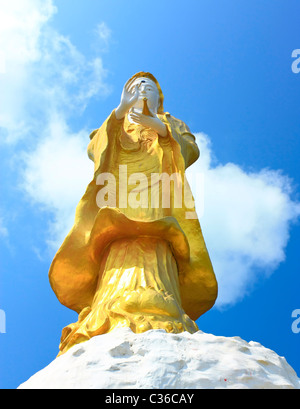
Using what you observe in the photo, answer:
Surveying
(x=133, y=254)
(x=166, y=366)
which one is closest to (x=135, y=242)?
(x=133, y=254)

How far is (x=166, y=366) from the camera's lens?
2.75 metres

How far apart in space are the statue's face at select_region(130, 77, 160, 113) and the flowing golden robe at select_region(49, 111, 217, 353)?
372mm

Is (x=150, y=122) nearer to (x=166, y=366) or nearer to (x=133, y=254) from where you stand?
(x=133, y=254)

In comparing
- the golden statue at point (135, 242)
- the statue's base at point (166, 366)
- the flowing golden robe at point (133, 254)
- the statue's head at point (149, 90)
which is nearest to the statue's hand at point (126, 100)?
the golden statue at point (135, 242)

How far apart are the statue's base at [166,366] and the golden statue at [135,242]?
0.67m

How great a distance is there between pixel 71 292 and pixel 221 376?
8.49ft

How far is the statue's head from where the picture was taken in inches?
254

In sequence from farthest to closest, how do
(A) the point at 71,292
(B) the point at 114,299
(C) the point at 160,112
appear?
1. (C) the point at 160,112
2. (A) the point at 71,292
3. (B) the point at 114,299

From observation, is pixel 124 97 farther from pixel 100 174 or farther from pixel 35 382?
pixel 35 382

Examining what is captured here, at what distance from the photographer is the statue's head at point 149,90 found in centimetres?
645

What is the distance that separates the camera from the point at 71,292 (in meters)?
5.07

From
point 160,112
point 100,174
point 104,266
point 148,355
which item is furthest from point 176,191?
point 148,355

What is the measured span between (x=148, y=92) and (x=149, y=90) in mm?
46

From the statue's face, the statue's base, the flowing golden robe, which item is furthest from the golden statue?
the statue's base
